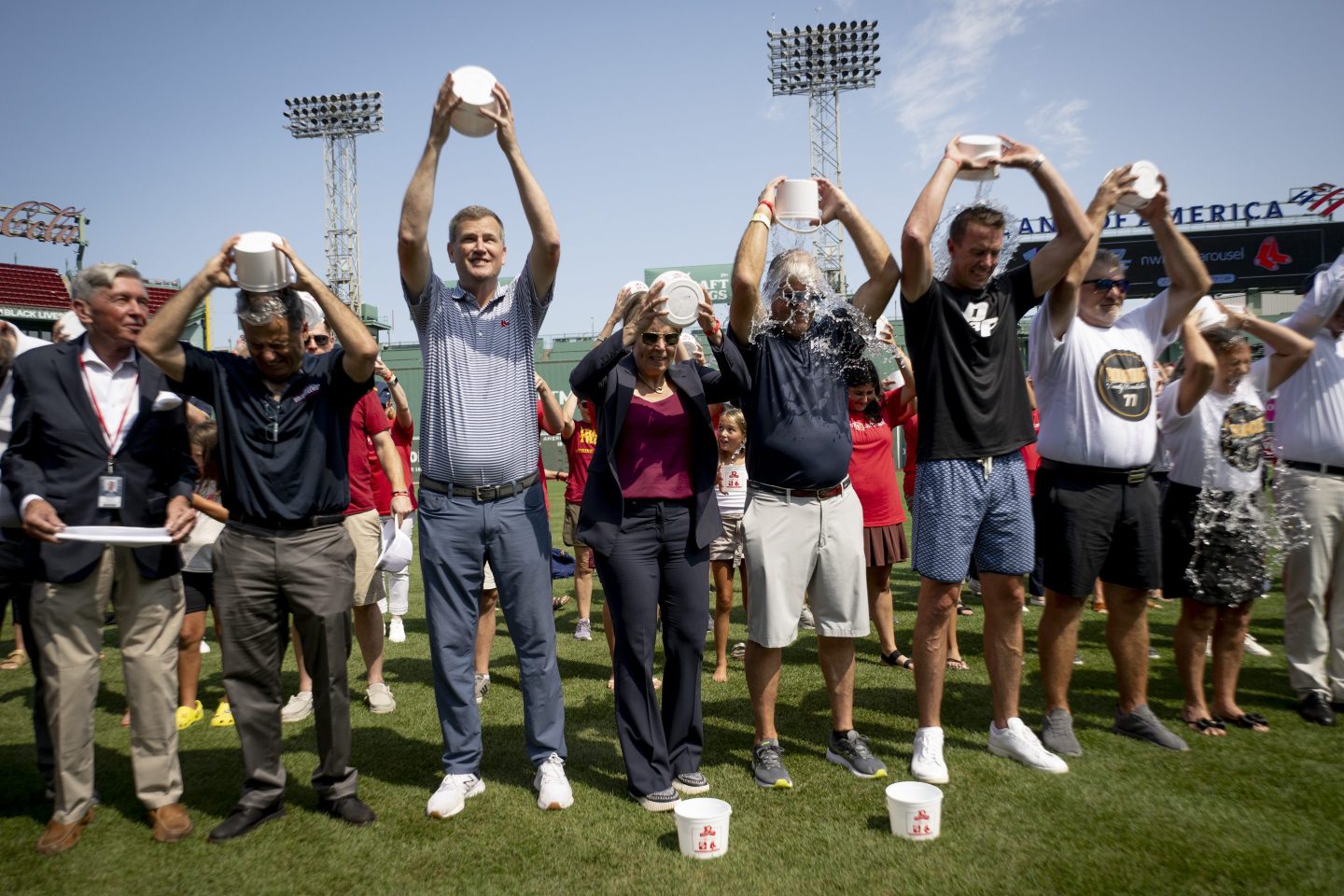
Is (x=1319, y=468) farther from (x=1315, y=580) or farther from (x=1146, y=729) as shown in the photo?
(x=1146, y=729)

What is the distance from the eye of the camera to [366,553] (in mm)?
5199

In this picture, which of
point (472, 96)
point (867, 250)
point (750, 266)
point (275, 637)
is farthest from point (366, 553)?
point (867, 250)

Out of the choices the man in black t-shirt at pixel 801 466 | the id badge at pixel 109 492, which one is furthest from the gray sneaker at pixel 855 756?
the id badge at pixel 109 492

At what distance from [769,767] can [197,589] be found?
11.2ft

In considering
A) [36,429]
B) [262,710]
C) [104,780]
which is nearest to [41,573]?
[36,429]

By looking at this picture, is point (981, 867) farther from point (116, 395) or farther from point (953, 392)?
point (116, 395)

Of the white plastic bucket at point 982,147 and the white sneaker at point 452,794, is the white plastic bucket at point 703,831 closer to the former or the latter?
the white sneaker at point 452,794

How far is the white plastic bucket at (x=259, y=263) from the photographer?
10.6 feet

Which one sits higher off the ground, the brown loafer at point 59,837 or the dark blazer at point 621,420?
the dark blazer at point 621,420

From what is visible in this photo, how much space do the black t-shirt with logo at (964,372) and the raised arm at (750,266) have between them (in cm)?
72

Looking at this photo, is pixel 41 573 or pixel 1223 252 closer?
pixel 41 573

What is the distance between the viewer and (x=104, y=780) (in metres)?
4.02

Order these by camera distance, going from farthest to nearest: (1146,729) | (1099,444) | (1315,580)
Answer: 1. (1315,580)
2. (1146,729)
3. (1099,444)

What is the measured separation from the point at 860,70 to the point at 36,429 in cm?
3323
